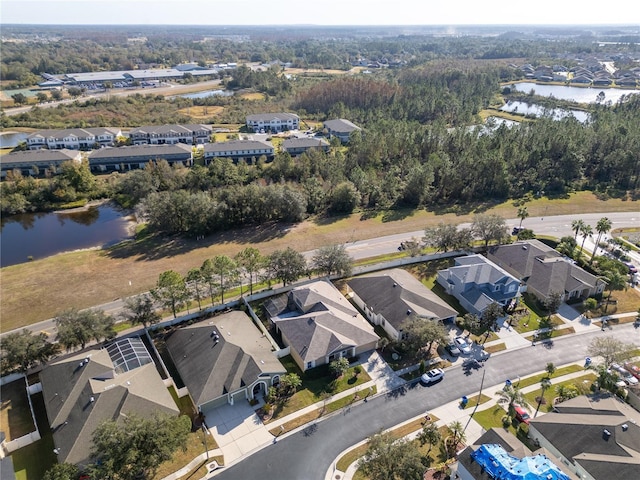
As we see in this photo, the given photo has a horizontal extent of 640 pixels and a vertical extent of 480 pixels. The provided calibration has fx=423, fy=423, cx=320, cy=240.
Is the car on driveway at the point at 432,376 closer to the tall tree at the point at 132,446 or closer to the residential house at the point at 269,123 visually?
the tall tree at the point at 132,446

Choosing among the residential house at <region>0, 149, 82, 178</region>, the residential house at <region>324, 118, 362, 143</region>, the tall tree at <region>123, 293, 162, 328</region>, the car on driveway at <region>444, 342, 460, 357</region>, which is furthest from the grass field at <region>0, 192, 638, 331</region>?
the residential house at <region>324, 118, 362, 143</region>

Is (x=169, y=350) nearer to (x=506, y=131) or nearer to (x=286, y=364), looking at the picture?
(x=286, y=364)

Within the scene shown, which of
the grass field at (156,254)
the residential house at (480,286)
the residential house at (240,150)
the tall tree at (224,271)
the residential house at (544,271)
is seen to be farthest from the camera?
the residential house at (240,150)

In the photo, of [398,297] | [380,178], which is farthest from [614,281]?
[380,178]

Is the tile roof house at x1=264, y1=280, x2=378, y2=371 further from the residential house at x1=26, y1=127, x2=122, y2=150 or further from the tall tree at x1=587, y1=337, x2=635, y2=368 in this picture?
the residential house at x1=26, y1=127, x2=122, y2=150

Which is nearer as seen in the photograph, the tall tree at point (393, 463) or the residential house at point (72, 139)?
the tall tree at point (393, 463)

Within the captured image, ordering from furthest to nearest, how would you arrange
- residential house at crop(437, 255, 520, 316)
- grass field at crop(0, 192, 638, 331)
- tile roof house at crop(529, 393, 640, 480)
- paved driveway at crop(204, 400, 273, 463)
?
grass field at crop(0, 192, 638, 331)
residential house at crop(437, 255, 520, 316)
paved driveway at crop(204, 400, 273, 463)
tile roof house at crop(529, 393, 640, 480)

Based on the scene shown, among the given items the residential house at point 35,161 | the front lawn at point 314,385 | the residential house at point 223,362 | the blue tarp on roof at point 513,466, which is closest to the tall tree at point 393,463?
the blue tarp on roof at point 513,466
